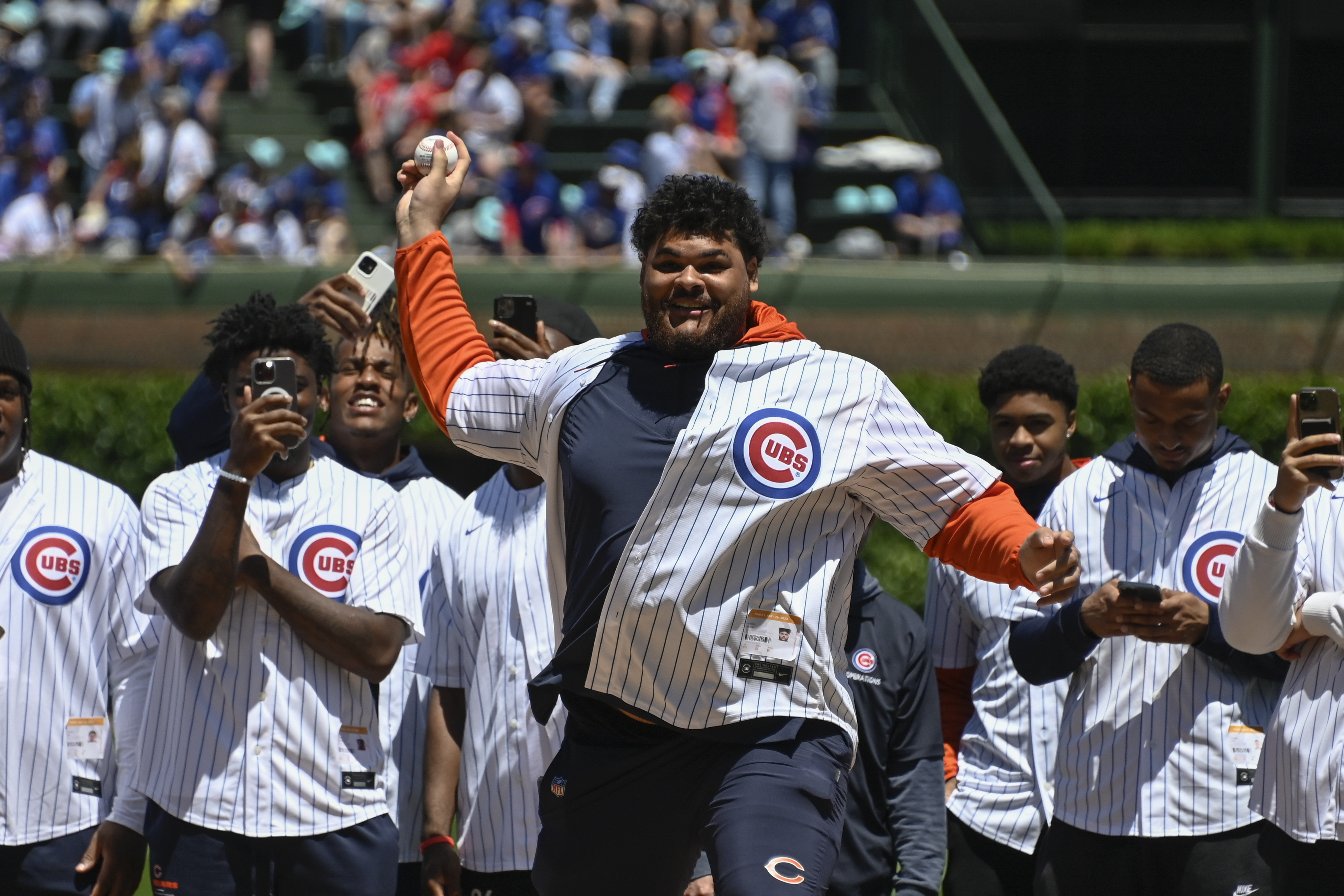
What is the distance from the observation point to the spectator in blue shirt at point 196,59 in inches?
645

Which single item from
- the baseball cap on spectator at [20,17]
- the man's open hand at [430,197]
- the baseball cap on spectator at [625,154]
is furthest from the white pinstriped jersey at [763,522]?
the baseball cap on spectator at [20,17]

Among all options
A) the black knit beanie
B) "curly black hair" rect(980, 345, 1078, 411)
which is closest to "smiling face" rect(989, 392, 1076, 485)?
"curly black hair" rect(980, 345, 1078, 411)

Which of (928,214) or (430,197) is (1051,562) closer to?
(430,197)

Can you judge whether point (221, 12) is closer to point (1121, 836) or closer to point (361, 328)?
point (361, 328)

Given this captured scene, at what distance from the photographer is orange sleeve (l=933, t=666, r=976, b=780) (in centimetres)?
539

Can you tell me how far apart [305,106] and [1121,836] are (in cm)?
1457

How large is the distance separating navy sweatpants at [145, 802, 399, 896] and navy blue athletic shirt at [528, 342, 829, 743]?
3.27 feet

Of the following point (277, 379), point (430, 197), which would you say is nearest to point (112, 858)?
point (277, 379)

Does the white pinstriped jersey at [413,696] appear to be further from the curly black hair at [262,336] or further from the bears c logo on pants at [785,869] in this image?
the bears c logo on pants at [785,869]

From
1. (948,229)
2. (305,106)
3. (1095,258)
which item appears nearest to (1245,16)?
(1095,258)

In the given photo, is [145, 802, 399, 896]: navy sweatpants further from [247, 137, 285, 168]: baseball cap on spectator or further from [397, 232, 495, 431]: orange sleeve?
[247, 137, 285, 168]: baseball cap on spectator

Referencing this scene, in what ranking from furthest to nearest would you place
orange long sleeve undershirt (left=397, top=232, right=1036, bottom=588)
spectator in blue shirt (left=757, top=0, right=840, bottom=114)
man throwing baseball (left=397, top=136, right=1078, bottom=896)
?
spectator in blue shirt (left=757, top=0, right=840, bottom=114), orange long sleeve undershirt (left=397, top=232, right=1036, bottom=588), man throwing baseball (left=397, top=136, right=1078, bottom=896)

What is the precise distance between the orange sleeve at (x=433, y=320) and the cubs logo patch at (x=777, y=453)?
749 millimetres

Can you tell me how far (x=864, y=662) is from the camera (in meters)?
4.61
